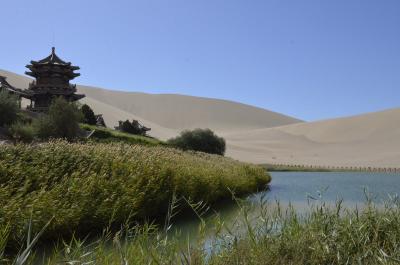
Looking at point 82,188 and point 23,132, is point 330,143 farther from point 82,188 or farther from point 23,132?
point 82,188

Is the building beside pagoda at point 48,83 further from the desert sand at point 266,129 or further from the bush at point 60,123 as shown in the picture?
the desert sand at point 266,129

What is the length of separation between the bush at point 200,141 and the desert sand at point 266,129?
26.8 meters

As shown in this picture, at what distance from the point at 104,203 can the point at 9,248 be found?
2580 millimetres

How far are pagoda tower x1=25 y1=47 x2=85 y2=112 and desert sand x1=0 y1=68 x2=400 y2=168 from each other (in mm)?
41956

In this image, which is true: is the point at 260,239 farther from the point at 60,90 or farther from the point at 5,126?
the point at 60,90

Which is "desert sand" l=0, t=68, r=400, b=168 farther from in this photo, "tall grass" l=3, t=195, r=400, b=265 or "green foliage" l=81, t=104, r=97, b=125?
"tall grass" l=3, t=195, r=400, b=265

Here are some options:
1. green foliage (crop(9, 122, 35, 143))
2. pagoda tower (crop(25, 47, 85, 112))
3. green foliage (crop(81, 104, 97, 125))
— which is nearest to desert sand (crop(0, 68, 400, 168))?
green foliage (crop(81, 104, 97, 125))

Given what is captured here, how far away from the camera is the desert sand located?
93.0m

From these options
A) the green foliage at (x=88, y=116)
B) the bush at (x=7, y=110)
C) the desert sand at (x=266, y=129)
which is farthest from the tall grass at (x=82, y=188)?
the desert sand at (x=266, y=129)

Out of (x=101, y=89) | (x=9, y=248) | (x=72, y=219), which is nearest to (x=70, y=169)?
(x=72, y=219)

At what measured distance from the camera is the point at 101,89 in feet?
567

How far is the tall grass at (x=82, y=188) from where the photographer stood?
833 cm

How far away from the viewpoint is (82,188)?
988cm

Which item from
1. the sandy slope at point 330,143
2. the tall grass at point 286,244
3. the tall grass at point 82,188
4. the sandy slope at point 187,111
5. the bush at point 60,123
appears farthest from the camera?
the sandy slope at point 187,111
